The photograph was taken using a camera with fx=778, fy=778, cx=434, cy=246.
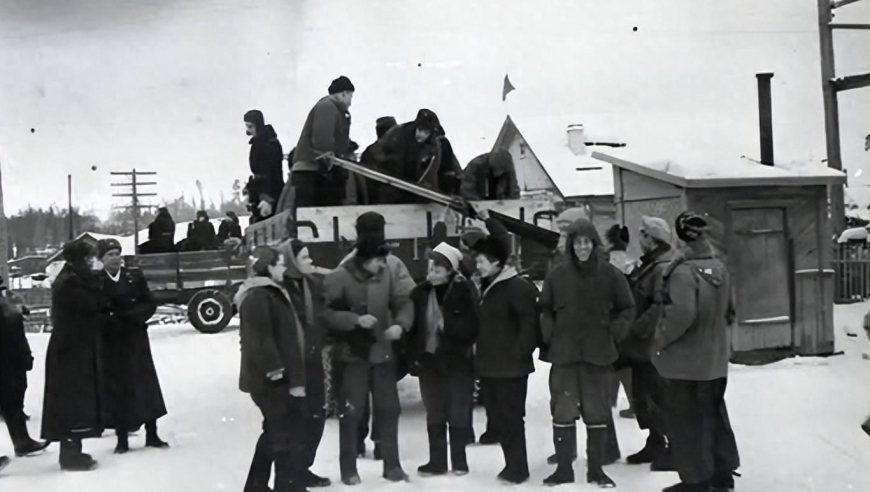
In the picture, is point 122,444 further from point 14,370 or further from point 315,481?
point 315,481

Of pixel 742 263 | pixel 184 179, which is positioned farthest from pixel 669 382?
pixel 184 179

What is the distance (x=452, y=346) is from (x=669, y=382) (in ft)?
2.97

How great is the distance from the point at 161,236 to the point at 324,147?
2.55ft

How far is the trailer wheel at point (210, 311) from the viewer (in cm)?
321

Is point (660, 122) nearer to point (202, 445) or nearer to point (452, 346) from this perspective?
point (452, 346)

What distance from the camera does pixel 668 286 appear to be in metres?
3.12

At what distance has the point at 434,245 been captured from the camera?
3.28m

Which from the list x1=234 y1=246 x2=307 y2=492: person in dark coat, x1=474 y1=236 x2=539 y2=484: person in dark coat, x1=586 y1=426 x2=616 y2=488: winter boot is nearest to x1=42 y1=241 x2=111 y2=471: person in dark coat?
x1=234 y1=246 x2=307 y2=492: person in dark coat

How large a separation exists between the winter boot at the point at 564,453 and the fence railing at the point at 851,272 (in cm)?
139

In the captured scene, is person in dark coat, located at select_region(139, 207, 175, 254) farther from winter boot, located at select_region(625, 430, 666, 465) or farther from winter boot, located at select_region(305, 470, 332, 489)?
winter boot, located at select_region(625, 430, 666, 465)

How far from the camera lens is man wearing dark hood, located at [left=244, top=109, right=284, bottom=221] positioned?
3291 mm

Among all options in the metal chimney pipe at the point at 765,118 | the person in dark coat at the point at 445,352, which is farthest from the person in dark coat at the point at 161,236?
the metal chimney pipe at the point at 765,118

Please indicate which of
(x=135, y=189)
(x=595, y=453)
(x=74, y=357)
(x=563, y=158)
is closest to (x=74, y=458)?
(x=74, y=357)

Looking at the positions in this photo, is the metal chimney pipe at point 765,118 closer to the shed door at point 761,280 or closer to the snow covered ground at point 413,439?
the shed door at point 761,280
